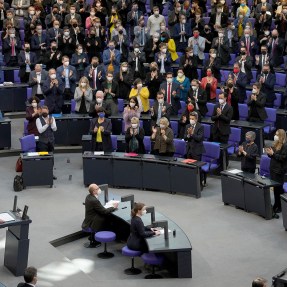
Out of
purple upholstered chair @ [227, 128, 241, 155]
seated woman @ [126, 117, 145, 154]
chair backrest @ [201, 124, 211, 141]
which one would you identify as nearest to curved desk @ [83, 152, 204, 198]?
seated woman @ [126, 117, 145, 154]

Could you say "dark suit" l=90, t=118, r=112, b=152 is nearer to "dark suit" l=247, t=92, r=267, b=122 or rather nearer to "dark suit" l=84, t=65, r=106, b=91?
"dark suit" l=84, t=65, r=106, b=91

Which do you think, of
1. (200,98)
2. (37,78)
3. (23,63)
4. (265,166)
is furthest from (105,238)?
(23,63)

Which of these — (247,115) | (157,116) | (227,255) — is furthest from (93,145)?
(227,255)

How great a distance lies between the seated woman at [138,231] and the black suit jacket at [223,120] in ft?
20.5

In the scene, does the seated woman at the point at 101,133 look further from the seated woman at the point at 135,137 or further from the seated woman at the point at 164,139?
the seated woman at the point at 164,139

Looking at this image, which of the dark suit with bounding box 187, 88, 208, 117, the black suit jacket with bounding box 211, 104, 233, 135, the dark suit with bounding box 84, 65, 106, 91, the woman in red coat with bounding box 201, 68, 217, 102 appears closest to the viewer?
the black suit jacket with bounding box 211, 104, 233, 135

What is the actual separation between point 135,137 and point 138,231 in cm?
568

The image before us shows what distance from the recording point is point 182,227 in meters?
18.4

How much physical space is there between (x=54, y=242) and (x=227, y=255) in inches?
135

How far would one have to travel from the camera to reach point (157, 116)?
22688 millimetres

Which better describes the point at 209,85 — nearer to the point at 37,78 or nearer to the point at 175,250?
the point at 37,78

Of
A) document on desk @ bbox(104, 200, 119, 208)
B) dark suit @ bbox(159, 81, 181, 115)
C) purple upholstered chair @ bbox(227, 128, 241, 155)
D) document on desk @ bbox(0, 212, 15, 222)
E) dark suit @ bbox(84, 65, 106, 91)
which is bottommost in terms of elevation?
document on desk @ bbox(104, 200, 119, 208)

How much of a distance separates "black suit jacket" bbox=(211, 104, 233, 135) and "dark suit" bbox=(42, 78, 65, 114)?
464 cm

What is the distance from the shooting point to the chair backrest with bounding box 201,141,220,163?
2098 cm
